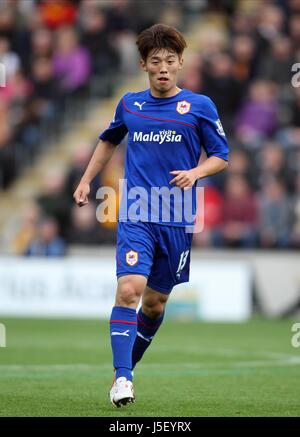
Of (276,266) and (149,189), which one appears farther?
(276,266)

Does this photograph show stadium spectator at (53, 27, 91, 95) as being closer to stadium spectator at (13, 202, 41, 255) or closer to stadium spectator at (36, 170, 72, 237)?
stadium spectator at (36, 170, 72, 237)

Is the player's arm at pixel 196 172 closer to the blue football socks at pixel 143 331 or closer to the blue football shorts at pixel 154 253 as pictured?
the blue football shorts at pixel 154 253

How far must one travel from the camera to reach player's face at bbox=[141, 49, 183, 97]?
7.93 meters

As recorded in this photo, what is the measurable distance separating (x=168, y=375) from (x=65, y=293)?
8.24 m

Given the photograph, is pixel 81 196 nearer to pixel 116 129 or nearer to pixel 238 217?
pixel 116 129

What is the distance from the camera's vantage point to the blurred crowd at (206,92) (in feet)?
59.0

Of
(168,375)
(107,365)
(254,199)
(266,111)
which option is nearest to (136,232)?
(168,375)

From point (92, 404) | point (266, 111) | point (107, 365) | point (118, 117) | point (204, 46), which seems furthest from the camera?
point (204, 46)

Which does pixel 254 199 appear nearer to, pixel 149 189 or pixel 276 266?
pixel 276 266

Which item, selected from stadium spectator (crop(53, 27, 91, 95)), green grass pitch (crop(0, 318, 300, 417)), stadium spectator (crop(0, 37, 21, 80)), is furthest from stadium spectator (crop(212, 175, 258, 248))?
stadium spectator (crop(0, 37, 21, 80))

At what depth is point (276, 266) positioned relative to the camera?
18.2m

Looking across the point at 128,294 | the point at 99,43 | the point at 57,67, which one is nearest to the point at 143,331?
the point at 128,294

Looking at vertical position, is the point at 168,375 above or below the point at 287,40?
below

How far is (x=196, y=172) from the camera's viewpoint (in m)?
7.66
